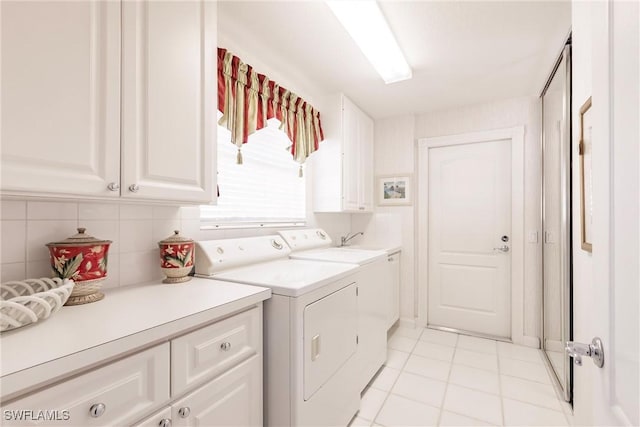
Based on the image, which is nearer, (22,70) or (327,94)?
(22,70)

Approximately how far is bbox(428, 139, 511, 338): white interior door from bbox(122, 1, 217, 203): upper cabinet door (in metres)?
2.70

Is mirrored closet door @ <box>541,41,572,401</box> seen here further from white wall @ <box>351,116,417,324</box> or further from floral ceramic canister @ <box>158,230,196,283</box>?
floral ceramic canister @ <box>158,230,196,283</box>

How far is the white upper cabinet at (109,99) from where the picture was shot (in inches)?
31.4

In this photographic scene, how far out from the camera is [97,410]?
2.33ft

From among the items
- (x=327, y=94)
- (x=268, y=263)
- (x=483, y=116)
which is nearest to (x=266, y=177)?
(x=268, y=263)

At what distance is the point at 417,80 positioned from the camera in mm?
2516

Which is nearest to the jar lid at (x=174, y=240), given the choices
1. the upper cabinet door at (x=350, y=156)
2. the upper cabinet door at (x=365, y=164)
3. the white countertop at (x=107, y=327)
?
the white countertop at (x=107, y=327)

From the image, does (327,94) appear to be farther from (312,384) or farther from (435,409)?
(435,409)

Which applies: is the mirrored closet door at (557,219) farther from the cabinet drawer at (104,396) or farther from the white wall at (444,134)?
the cabinet drawer at (104,396)

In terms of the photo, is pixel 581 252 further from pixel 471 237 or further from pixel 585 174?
pixel 471 237

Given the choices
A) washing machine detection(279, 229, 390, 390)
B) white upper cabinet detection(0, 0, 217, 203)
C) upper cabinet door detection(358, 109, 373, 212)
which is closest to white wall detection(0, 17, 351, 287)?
white upper cabinet detection(0, 0, 217, 203)

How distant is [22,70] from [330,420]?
6.18ft

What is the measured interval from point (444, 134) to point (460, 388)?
8.15ft

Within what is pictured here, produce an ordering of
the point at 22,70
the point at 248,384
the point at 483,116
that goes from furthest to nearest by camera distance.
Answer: the point at 483,116 → the point at 248,384 → the point at 22,70
